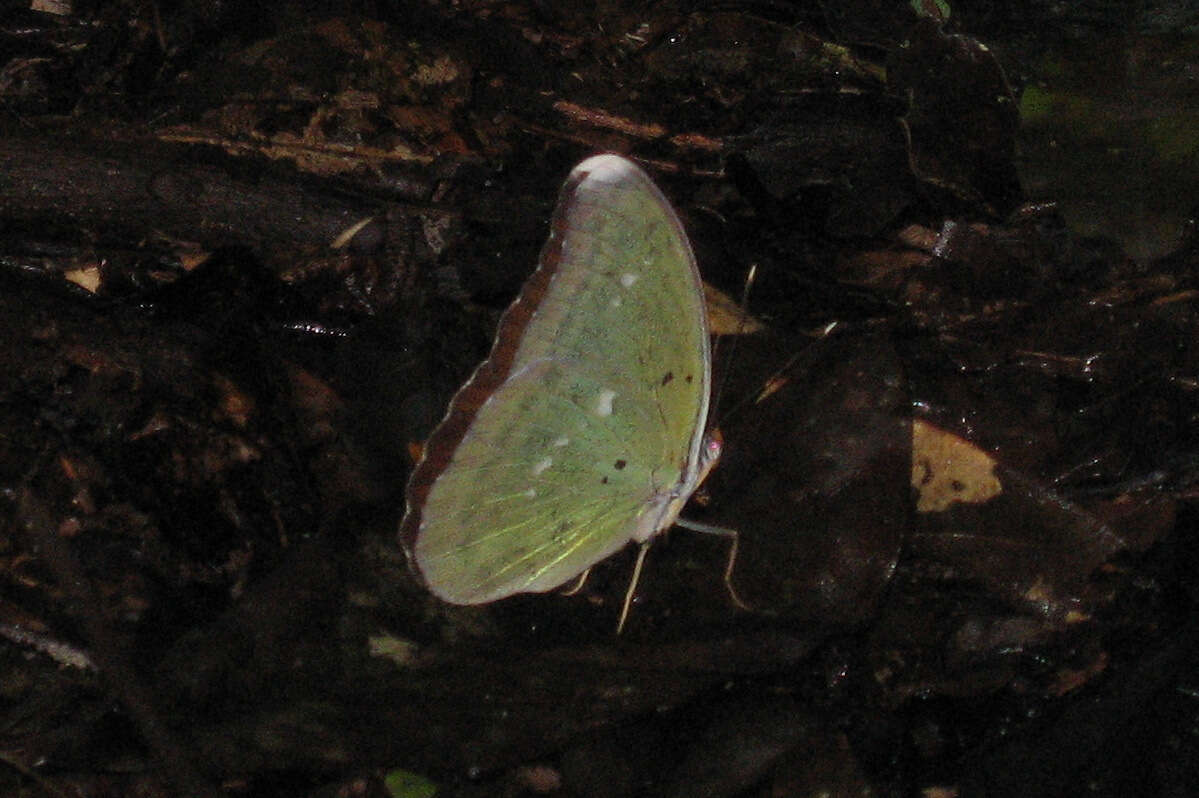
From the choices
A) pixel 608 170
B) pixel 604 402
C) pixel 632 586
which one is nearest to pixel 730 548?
pixel 632 586

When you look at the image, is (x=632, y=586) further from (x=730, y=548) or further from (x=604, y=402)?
(x=604, y=402)

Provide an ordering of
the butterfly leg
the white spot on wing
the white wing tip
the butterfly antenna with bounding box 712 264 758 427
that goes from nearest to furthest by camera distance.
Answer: the white wing tip → the white spot on wing → the butterfly leg → the butterfly antenna with bounding box 712 264 758 427

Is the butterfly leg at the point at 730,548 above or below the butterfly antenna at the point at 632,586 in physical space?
above

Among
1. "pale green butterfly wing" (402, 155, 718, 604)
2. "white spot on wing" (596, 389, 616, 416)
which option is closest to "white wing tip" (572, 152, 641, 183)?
"pale green butterfly wing" (402, 155, 718, 604)

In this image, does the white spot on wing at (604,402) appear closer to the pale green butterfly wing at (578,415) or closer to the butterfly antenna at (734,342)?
the pale green butterfly wing at (578,415)

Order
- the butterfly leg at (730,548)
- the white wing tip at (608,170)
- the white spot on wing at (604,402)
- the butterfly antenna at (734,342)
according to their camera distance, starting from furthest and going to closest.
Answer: the butterfly antenna at (734,342), the butterfly leg at (730,548), the white spot on wing at (604,402), the white wing tip at (608,170)

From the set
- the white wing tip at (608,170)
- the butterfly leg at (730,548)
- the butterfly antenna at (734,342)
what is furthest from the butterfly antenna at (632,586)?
the white wing tip at (608,170)

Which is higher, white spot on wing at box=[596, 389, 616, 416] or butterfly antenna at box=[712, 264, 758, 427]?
white spot on wing at box=[596, 389, 616, 416]

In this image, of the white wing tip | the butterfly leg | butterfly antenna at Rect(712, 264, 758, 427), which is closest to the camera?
the white wing tip

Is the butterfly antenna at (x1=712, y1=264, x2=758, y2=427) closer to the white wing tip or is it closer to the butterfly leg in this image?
the butterfly leg

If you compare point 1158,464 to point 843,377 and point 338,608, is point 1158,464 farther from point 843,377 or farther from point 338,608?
point 338,608
